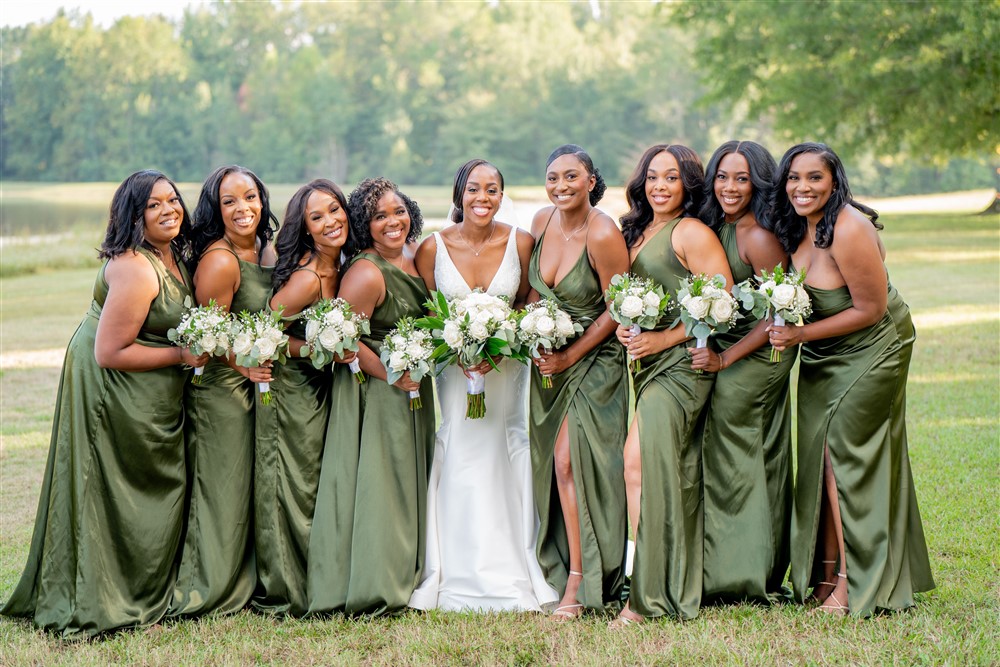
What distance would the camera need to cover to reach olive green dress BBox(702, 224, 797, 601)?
5.60 metres

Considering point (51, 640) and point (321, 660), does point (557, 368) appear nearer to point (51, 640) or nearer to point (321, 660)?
point (321, 660)

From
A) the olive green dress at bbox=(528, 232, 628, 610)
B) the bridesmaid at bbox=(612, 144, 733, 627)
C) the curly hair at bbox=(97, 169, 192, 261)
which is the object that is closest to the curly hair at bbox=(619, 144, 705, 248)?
the bridesmaid at bbox=(612, 144, 733, 627)

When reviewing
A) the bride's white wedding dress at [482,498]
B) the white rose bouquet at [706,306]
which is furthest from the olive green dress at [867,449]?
the bride's white wedding dress at [482,498]

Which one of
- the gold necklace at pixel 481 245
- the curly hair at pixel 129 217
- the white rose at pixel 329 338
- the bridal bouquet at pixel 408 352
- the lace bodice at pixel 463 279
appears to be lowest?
the bridal bouquet at pixel 408 352

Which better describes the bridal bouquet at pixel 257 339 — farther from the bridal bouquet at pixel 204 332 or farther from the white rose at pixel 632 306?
the white rose at pixel 632 306

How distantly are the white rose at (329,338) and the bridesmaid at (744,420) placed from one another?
1926mm

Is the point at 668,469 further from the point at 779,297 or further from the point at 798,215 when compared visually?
the point at 798,215

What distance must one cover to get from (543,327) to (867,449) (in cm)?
183

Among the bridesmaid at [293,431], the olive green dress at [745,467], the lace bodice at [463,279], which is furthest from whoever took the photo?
the lace bodice at [463,279]

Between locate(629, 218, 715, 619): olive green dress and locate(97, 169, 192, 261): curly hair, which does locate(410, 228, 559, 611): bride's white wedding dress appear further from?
locate(97, 169, 192, 261): curly hair

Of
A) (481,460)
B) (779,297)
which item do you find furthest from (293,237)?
(779,297)

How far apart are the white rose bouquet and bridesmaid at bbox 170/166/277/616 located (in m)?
2.32

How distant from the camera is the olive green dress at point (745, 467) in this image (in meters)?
5.60

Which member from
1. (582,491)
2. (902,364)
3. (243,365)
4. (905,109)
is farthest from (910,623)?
(905,109)
